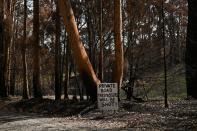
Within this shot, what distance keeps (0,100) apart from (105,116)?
637 inches

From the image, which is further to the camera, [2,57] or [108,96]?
[2,57]

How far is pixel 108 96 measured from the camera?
19859 mm

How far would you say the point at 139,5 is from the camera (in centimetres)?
3559

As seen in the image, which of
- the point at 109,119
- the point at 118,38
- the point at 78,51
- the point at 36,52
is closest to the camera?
the point at 109,119

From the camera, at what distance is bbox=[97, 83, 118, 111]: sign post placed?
19.8 meters

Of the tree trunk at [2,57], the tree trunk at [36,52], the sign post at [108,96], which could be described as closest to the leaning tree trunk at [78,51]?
the sign post at [108,96]

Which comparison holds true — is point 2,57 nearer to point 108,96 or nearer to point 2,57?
point 2,57

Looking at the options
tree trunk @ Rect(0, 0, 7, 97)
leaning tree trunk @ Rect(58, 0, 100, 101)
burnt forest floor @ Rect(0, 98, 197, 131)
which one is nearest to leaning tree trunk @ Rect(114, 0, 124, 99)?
leaning tree trunk @ Rect(58, 0, 100, 101)

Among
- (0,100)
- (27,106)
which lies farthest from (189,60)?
(0,100)

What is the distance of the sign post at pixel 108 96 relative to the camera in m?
19.8

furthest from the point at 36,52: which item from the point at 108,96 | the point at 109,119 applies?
the point at 109,119

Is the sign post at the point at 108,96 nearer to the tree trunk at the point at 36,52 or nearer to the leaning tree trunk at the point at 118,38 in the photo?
the leaning tree trunk at the point at 118,38

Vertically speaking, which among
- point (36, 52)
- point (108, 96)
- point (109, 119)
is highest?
point (36, 52)

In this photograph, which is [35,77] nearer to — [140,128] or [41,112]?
[41,112]
